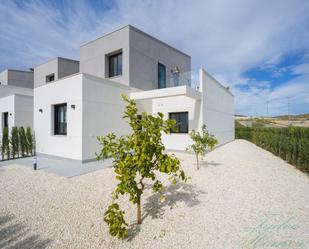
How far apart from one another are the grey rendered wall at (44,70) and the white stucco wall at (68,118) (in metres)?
7.46

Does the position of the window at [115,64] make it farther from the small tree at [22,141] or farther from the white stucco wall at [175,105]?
the small tree at [22,141]

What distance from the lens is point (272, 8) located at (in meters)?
7.54

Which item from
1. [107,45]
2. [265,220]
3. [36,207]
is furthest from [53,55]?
[265,220]

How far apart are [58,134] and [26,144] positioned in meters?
2.23

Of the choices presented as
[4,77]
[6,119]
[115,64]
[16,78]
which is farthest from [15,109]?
[4,77]

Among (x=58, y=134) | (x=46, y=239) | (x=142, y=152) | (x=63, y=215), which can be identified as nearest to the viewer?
(x=142, y=152)

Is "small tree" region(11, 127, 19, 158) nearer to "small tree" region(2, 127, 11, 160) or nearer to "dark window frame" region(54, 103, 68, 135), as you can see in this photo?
"small tree" region(2, 127, 11, 160)

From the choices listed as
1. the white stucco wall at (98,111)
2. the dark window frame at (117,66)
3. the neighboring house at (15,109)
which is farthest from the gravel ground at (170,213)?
the neighboring house at (15,109)

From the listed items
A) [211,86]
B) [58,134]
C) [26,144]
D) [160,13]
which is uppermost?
[160,13]

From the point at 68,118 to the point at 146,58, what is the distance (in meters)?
7.20

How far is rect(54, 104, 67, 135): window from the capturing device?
8922 mm

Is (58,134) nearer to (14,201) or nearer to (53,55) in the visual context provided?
(14,201)

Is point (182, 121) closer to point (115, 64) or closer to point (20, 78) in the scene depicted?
point (115, 64)

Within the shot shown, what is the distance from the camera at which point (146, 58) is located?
40.0 ft
